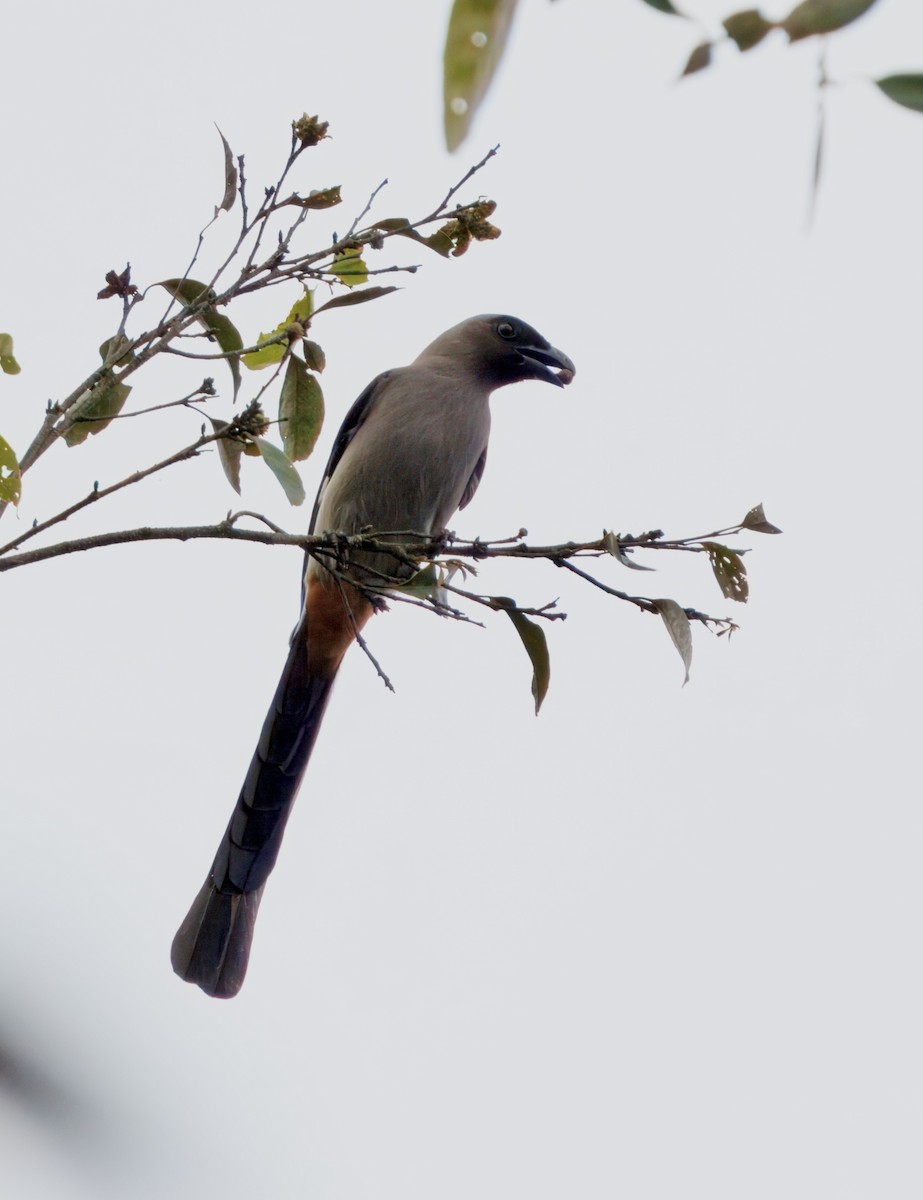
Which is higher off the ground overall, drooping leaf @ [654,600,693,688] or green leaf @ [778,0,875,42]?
drooping leaf @ [654,600,693,688]

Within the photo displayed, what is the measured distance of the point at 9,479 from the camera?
2.01m

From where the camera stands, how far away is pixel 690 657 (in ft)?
7.41

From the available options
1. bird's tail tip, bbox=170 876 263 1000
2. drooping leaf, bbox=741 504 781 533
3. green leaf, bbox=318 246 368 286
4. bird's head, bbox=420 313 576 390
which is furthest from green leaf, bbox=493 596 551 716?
bird's head, bbox=420 313 576 390

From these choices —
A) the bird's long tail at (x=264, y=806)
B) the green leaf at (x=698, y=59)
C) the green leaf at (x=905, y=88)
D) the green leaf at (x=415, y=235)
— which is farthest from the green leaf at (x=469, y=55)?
the bird's long tail at (x=264, y=806)

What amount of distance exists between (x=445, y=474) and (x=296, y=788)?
111cm

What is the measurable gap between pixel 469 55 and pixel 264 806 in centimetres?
340

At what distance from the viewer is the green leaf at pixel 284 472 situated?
255 centimetres

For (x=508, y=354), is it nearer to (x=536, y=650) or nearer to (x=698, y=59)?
(x=536, y=650)

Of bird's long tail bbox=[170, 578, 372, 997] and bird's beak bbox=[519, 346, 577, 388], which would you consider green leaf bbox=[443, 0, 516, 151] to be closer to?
bird's long tail bbox=[170, 578, 372, 997]

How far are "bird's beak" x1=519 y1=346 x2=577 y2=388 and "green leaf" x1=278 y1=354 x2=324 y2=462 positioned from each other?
207cm

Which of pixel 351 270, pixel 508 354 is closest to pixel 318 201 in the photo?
pixel 351 270

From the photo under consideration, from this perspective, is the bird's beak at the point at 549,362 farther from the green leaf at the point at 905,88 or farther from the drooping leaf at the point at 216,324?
the green leaf at the point at 905,88

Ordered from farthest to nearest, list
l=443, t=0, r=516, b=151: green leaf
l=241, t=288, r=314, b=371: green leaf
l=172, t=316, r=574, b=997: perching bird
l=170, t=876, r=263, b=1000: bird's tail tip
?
l=172, t=316, r=574, b=997: perching bird
l=170, t=876, r=263, b=1000: bird's tail tip
l=241, t=288, r=314, b=371: green leaf
l=443, t=0, r=516, b=151: green leaf

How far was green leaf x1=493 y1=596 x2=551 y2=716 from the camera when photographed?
94.1 inches
